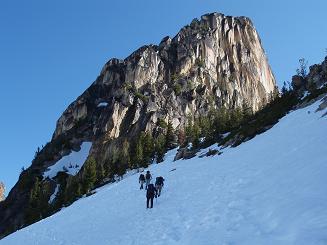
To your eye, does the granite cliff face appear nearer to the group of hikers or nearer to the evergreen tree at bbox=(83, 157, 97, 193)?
the evergreen tree at bbox=(83, 157, 97, 193)

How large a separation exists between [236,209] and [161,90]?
11926 cm

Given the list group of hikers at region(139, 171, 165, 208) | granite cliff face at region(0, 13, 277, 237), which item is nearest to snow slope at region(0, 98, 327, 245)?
group of hikers at region(139, 171, 165, 208)

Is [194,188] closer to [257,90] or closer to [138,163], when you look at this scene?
[138,163]

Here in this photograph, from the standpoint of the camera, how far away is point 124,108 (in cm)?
12500

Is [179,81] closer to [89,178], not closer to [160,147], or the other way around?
[160,147]

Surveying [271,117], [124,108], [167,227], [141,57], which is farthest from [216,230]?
[141,57]

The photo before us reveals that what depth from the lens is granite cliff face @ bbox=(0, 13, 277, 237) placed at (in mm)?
119938

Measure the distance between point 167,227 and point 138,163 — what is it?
217ft

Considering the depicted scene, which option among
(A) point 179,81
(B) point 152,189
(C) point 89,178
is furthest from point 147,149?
(B) point 152,189

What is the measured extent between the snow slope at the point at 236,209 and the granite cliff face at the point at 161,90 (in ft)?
251

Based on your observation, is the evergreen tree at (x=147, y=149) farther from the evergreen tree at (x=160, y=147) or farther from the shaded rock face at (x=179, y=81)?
the shaded rock face at (x=179, y=81)

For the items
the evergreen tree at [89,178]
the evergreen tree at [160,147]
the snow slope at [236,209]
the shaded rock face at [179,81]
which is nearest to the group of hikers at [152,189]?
the snow slope at [236,209]

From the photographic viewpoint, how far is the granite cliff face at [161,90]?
119938 millimetres

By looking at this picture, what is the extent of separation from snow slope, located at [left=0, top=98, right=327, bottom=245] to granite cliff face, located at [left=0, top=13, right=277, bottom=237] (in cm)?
7646
